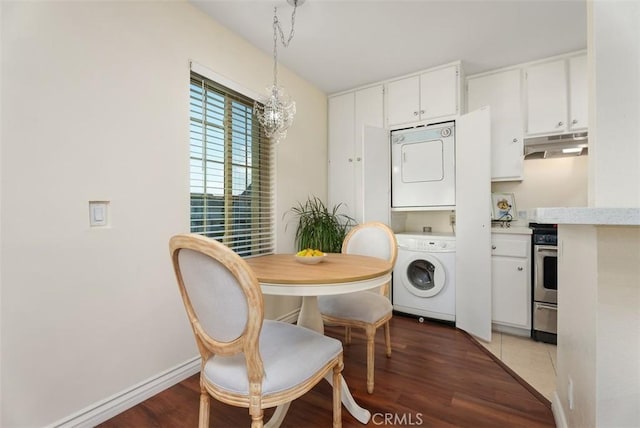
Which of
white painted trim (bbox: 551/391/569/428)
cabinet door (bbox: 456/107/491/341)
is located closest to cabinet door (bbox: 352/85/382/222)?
cabinet door (bbox: 456/107/491/341)

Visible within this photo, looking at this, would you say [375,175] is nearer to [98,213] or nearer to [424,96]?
[424,96]

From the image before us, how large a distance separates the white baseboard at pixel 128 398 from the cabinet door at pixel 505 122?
312 cm

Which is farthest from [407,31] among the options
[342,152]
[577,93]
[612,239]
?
[612,239]

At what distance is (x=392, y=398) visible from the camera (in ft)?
5.43

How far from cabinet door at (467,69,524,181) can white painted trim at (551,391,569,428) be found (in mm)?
1907

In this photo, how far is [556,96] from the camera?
264cm

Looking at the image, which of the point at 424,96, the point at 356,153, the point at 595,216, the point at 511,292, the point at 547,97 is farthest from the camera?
the point at 356,153

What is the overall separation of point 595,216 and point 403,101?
104 inches

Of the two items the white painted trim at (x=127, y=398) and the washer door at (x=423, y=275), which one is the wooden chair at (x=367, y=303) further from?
the white painted trim at (x=127, y=398)

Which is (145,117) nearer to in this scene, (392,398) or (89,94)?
(89,94)

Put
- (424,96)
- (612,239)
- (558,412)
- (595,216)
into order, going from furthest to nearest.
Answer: (424,96)
(558,412)
(612,239)
(595,216)

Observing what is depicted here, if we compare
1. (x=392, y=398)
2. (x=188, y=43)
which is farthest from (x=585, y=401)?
(x=188, y=43)

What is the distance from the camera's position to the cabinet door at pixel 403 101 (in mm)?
2990

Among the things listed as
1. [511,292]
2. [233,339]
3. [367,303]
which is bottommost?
[511,292]
